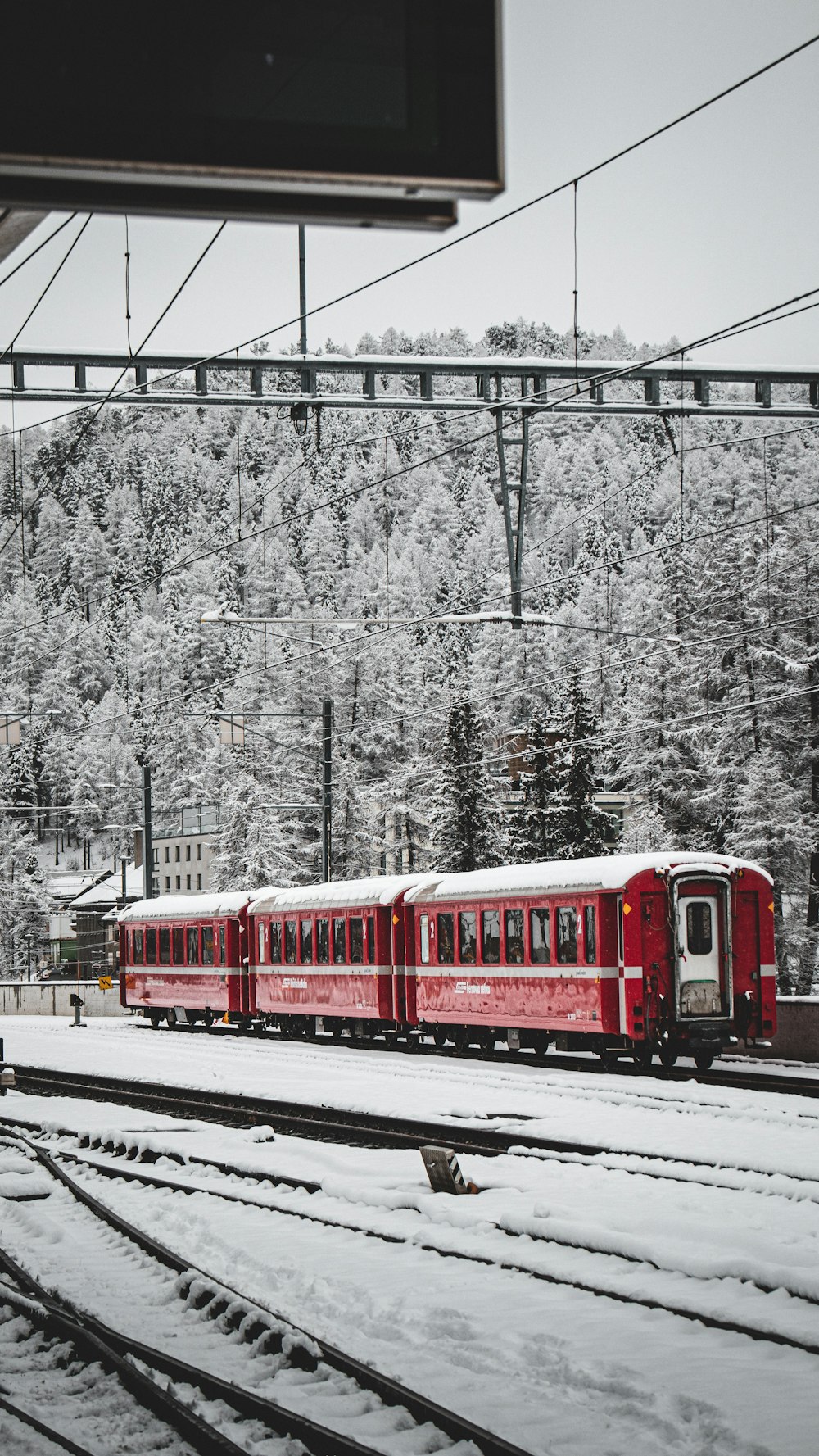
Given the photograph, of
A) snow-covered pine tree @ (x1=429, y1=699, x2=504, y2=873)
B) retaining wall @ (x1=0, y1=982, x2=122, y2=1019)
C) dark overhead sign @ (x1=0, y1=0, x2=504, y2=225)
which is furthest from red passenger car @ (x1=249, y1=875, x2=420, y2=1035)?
snow-covered pine tree @ (x1=429, y1=699, x2=504, y2=873)

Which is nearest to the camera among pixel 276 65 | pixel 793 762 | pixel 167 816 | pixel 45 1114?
pixel 276 65

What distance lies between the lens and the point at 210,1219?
495 inches

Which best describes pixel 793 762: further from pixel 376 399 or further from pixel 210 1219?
pixel 210 1219

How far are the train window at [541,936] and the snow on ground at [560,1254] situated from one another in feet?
14.4

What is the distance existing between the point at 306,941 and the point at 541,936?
9.94 m

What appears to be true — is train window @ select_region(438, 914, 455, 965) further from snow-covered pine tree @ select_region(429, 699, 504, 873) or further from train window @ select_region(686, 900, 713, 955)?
snow-covered pine tree @ select_region(429, 699, 504, 873)

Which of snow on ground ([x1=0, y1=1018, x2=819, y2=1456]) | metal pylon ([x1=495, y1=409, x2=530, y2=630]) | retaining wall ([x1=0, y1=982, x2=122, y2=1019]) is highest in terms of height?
metal pylon ([x1=495, y1=409, x2=530, y2=630])

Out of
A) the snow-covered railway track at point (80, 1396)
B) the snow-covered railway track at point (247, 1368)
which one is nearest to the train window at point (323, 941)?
the snow-covered railway track at point (247, 1368)

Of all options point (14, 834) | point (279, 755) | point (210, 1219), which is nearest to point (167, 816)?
point (14, 834)

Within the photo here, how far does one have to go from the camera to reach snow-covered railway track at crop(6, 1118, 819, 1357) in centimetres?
864

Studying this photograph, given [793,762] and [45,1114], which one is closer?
[45,1114]

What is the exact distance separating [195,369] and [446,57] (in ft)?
56.0

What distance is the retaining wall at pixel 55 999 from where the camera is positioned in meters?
54.2

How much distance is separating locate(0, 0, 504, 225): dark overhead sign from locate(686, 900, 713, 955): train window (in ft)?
61.9
